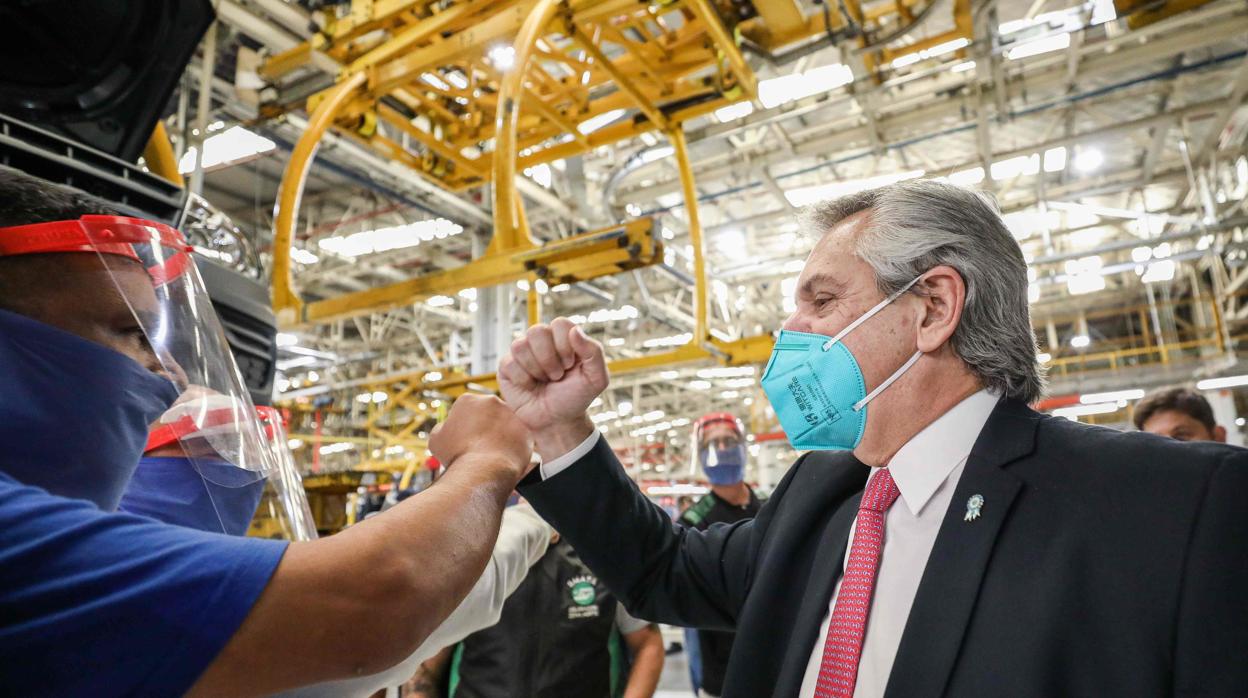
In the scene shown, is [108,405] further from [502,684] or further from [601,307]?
[601,307]

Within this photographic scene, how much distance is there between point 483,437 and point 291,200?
285 centimetres

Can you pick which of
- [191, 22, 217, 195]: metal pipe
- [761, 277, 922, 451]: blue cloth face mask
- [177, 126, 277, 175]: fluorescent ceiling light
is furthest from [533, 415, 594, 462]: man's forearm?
[177, 126, 277, 175]: fluorescent ceiling light

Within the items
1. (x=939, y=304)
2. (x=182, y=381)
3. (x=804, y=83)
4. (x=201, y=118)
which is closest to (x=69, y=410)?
(x=182, y=381)

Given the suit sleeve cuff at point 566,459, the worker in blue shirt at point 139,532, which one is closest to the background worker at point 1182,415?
the suit sleeve cuff at point 566,459

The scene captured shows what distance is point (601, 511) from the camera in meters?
1.61

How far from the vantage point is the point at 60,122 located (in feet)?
6.41

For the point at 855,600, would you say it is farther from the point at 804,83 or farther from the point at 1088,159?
the point at 1088,159

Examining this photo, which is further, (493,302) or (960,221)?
(493,302)

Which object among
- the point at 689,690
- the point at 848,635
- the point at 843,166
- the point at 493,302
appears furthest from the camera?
the point at 843,166

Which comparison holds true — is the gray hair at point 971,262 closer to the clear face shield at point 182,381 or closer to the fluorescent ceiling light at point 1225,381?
the clear face shield at point 182,381

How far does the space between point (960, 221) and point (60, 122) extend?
228 cm

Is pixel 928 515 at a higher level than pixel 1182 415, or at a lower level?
lower

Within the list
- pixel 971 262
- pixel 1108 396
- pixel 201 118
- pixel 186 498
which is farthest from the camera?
pixel 1108 396

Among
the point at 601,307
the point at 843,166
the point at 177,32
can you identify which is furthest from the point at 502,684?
the point at 601,307
